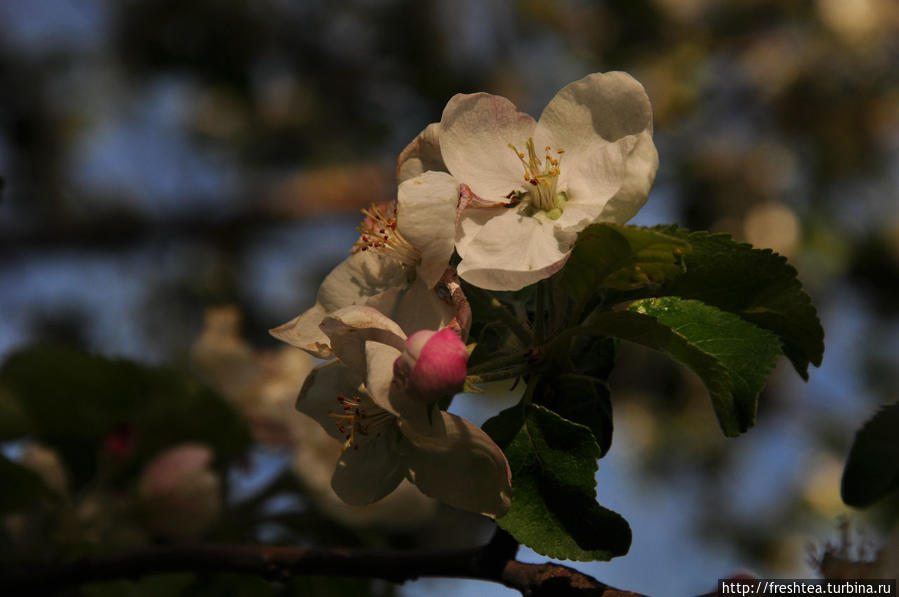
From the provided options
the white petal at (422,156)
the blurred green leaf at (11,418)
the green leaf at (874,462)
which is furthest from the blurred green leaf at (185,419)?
the green leaf at (874,462)

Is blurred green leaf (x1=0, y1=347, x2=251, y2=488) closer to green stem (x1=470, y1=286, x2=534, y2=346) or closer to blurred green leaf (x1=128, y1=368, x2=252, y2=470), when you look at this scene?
blurred green leaf (x1=128, y1=368, x2=252, y2=470)

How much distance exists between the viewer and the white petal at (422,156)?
771mm

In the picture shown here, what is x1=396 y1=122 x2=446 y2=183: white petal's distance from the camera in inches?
30.4

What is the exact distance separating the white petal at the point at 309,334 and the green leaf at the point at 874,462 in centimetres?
44

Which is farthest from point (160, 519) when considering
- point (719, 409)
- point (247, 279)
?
point (247, 279)

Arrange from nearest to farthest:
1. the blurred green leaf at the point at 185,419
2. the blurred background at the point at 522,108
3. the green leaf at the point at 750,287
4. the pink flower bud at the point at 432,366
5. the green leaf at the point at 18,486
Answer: the pink flower bud at the point at 432,366 < the green leaf at the point at 750,287 < the green leaf at the point at 18,486 < the blurred green leaf at the point at 185,419 < the blurred background at the point at 522,108

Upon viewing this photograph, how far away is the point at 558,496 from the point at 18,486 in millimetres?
731

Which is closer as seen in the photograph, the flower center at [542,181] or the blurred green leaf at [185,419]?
the flower center at [542,181]

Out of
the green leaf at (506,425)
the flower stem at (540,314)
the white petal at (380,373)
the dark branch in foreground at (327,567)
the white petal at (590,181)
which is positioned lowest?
the dark branch in foreground at (327,567)

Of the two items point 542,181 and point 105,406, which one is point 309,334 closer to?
point 542,181

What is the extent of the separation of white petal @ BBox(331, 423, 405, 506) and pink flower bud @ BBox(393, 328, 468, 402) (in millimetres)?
133

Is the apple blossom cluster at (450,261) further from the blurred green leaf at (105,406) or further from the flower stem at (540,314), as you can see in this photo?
the blurred green leaf at (105,406)

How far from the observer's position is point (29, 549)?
47.4 inches

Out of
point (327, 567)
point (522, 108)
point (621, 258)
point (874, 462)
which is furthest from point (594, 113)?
point (522, 108)
